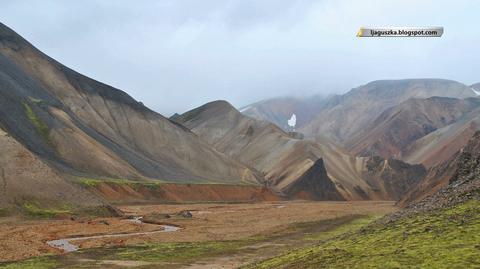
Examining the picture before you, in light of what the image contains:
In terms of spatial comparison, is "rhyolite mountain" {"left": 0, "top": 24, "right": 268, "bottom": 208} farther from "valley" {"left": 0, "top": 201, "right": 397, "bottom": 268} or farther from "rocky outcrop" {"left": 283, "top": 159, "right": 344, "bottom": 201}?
"valley" {"left": 0, "top": 201, "right": 397, "bottom": 268}

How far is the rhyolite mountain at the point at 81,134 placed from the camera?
361 ft

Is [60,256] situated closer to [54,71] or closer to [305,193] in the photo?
[54,71]

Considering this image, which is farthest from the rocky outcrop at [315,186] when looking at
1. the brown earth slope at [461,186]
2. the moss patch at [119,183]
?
the brown earth slope at [461,186]

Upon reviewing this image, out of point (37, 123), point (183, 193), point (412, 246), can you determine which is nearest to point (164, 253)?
point (412, 246)

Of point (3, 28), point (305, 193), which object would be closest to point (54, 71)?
point (3, 28)

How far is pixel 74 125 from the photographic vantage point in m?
132

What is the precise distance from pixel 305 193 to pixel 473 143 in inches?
3983

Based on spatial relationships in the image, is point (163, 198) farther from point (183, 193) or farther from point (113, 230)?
point (113, 230)

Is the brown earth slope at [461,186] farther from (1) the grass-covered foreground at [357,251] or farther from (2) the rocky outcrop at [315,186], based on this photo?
(2) the rocky outcrop at [315,186]

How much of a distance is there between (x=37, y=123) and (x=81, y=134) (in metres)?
11.6

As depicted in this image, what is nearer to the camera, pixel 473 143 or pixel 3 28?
pixel 473 143

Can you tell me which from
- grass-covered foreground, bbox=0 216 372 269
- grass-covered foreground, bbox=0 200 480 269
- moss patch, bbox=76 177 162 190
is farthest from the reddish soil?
grass-covered foreground, bbox=0 200 480 269

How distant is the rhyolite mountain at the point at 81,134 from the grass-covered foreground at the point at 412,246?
188 ft

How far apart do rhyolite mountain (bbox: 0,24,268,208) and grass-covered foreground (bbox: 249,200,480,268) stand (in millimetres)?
57344
